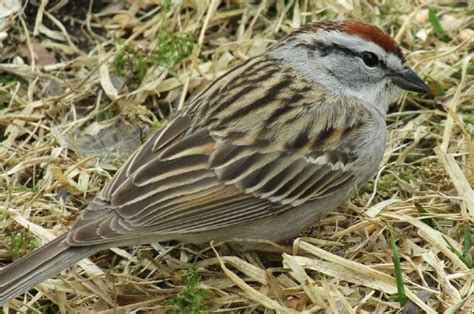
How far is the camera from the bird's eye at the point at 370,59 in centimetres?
543

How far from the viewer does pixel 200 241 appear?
5.05 m

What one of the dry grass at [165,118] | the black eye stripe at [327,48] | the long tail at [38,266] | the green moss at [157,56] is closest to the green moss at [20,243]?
the dry grass at [165,118]

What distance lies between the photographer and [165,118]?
20.2 ft

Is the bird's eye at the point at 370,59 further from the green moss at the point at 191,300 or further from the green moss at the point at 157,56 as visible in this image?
the green moss at the point at 191,300

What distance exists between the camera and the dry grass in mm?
4867

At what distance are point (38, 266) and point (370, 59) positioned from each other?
6.49 feet

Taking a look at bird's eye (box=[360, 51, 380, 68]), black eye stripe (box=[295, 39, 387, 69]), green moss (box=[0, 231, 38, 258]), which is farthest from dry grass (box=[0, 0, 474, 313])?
black eye stripe (box=[295, 39, 387, 69])

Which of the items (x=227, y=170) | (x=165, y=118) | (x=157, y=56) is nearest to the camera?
(x=227, y=170)

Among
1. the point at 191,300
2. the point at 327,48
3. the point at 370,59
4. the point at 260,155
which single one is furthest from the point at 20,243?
the point at 370,59

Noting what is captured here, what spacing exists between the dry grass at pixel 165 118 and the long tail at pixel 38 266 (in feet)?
0.89

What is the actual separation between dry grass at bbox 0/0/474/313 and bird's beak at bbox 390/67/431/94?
0.18 m

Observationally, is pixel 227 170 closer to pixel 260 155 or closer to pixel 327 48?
pixel 260 155

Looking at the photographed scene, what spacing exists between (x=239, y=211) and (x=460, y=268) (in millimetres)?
1024

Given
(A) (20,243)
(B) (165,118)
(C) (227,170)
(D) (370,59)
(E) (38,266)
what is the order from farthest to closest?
(B) (165,118) → (D) (370,59) → (A) (20,243) → (C) (227,170) → (E) (38,266)
